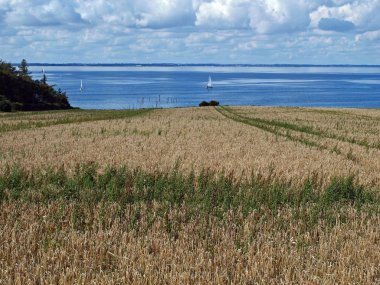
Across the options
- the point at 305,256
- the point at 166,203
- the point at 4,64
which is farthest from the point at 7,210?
the point at 4,64

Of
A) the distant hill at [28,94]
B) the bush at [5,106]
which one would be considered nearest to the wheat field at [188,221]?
the bush at [5,106]

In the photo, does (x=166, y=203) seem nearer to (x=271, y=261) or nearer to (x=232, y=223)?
(x=232, y=223)

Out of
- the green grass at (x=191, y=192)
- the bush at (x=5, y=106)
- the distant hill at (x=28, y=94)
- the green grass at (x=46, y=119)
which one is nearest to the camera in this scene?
the green grass at (x=191, y=192)

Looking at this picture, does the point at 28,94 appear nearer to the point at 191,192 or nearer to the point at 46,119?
the point at 46,119

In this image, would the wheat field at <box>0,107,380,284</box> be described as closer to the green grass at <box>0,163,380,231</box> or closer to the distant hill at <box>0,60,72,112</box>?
the green grass at <box>0,163,380,231</box>

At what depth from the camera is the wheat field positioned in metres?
5.61

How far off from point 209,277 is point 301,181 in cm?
684

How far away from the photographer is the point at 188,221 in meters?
8.16

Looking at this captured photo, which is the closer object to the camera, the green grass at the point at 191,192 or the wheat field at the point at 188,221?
the wheat field at the point at 188,221

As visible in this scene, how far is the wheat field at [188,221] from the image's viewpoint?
18.4 ft

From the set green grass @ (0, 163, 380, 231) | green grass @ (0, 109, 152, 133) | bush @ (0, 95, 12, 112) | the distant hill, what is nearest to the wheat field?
green grass @ (0, 163, 380, 231)

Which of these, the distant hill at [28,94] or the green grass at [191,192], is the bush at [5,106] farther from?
the green grass at [191,192]

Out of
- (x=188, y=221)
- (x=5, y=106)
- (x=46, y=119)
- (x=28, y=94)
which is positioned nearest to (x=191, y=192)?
(x=188, y=221)

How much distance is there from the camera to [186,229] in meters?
7.36
